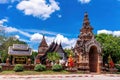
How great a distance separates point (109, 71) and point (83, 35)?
7.18 meters

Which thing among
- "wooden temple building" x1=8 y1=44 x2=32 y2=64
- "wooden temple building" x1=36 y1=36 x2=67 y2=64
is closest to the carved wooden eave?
"wooden temple building" x1=8 y1=44 x2=32 y2=64

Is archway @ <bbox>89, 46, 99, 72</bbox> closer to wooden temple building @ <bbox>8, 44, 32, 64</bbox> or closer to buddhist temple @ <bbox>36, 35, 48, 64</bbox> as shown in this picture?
wooden temple building @ <bbox>8, 44, 32, 64</bbox>

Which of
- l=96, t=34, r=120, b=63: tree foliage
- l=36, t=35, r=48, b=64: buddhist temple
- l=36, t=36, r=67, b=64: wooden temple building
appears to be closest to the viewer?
l=96, t=34, r=120, b=63: tree foliage

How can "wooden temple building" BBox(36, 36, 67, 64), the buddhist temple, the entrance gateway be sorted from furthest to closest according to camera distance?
the buddhist temple → "wooden temple building" BBox(36, 36, 67, 64) → the entrance gateway

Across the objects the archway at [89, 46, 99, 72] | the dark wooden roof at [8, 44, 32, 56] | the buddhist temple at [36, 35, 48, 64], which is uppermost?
the buddhist temple at [36, 35, 48, 64]

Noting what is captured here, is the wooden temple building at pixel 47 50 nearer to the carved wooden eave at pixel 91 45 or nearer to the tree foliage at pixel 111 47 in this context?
the tree foliage at pixel 111 47

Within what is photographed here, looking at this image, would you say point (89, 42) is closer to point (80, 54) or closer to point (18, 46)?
point (80, 54)

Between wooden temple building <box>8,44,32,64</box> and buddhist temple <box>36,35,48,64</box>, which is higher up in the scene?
buddhist temple <box>36,35,48,64</box>

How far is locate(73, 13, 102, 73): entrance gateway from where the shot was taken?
1495 inches

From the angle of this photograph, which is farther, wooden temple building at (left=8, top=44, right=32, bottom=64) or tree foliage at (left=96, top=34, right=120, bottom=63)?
wooden temple building at (left=8, top=44, right=32, bottom=64)

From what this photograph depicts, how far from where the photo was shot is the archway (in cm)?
3900

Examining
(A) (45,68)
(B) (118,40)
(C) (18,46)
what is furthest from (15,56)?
(B) (118,40)

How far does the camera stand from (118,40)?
1871 inches

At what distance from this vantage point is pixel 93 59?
130ft
